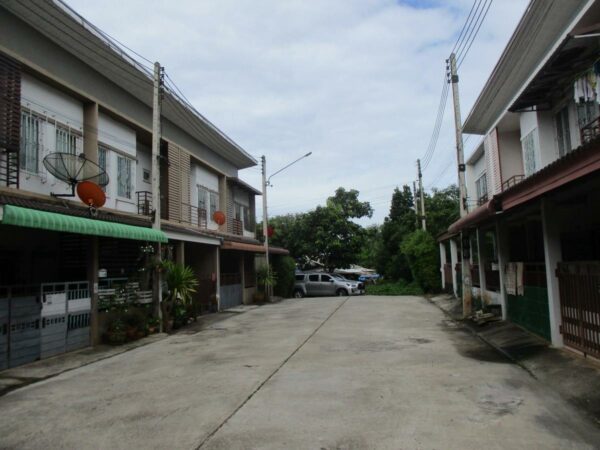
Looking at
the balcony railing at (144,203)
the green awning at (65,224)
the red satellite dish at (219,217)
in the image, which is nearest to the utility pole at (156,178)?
the green awning at (65,224)

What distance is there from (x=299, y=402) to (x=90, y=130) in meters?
Result: 10.2

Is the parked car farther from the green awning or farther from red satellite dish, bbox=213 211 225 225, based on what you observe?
the green awning

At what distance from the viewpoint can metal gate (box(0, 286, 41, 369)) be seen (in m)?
8.52

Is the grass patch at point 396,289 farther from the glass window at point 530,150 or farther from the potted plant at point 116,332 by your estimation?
the potted plant at point 116,332

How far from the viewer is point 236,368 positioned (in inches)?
329

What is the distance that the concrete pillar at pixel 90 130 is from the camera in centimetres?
1294

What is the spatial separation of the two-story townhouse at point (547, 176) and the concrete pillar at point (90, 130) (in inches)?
394

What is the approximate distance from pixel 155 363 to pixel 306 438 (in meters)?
5.27

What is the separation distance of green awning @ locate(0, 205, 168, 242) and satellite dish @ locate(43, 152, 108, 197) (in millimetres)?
1471

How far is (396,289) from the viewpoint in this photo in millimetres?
29328

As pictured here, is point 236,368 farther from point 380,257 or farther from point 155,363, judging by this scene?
point 380,257

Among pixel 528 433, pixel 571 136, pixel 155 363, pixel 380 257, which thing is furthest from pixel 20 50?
pixel 380 257

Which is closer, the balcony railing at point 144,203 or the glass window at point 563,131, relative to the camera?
the glass window at point 563,131

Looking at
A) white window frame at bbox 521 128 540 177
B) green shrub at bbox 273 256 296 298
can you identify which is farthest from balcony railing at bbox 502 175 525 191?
green shrub at bbox 273 256 296 298
